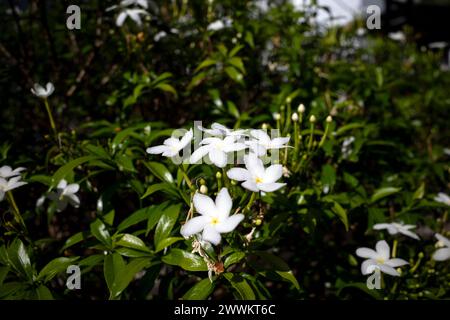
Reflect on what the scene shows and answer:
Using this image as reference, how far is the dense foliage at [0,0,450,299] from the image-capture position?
1115 mm

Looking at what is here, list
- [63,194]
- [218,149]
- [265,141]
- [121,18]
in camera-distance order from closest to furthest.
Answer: [218,149] → [265,141] → [63,194] → [121,18]

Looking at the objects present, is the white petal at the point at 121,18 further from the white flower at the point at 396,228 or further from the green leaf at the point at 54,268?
the white flower at the point at 396,228

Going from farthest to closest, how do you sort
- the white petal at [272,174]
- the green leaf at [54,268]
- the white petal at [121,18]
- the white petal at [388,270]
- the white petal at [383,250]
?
the white petal at [121,18] → the white petal at [383,250] → the white petal at [388,270] → the green leaf at [54,268] → the white petal at [272,174]

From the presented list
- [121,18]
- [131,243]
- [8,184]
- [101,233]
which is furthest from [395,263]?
[121,18]

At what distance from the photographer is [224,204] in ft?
3.02

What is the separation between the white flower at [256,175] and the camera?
3.00 feet

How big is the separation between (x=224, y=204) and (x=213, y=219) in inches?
1.9

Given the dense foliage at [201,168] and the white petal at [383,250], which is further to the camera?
the white petal at [383,250]

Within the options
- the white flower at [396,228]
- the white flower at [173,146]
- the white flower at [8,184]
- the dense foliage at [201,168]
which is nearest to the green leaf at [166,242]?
the dense foliage at [201,168]

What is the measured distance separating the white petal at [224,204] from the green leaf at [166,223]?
240 millimetres

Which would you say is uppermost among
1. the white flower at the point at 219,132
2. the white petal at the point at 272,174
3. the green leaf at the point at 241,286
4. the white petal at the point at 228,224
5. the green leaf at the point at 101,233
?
the white flower at the point at 219,132

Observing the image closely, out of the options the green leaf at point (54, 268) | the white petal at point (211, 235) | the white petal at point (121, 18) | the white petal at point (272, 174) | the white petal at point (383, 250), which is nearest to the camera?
the white petal at point (211, 235)

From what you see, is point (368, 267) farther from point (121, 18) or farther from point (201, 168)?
point (121, 18)

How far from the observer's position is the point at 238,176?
0.92 m
